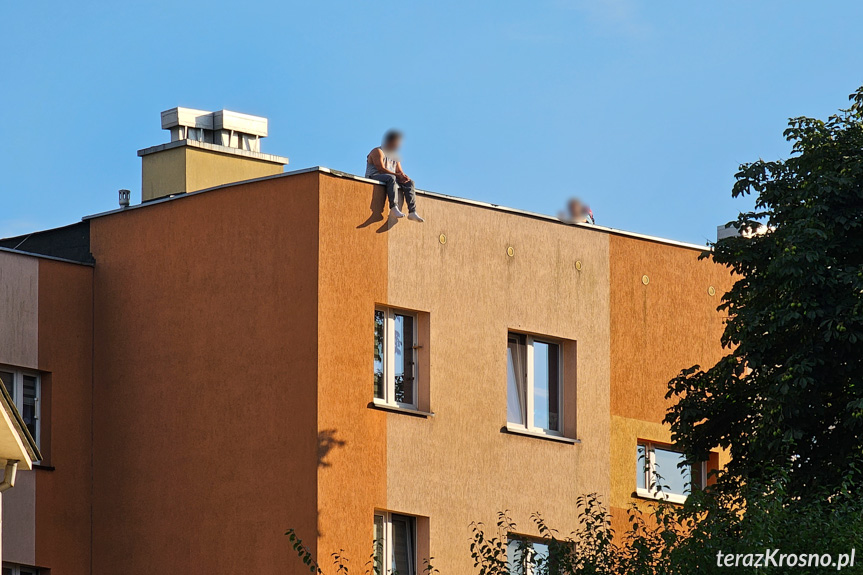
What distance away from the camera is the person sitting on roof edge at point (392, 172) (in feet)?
84.9

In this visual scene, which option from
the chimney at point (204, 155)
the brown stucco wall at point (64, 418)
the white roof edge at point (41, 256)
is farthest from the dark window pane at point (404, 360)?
the chimney at point (204, 155)

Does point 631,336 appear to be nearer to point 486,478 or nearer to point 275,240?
point 486,478

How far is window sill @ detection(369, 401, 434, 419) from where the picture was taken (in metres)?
25.3

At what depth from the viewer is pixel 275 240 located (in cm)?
2542

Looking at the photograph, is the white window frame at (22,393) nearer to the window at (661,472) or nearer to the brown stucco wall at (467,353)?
the brown stucco wall at (467,353)

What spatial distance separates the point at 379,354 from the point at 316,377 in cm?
145

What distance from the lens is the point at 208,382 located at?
25.7 metres

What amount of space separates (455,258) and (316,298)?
280 centimetres

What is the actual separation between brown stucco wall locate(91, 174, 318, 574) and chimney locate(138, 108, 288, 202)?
10.3 feet

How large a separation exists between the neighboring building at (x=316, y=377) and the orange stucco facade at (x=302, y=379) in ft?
0.11

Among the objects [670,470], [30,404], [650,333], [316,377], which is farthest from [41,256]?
[670,470]

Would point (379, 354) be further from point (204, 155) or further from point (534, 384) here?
point (204, 155)

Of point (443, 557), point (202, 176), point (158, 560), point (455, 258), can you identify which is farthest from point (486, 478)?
point (202, 176)

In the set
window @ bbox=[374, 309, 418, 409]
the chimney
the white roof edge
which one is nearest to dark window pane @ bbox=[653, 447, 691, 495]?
window @ bbox=[374, 309, 418, 409]
